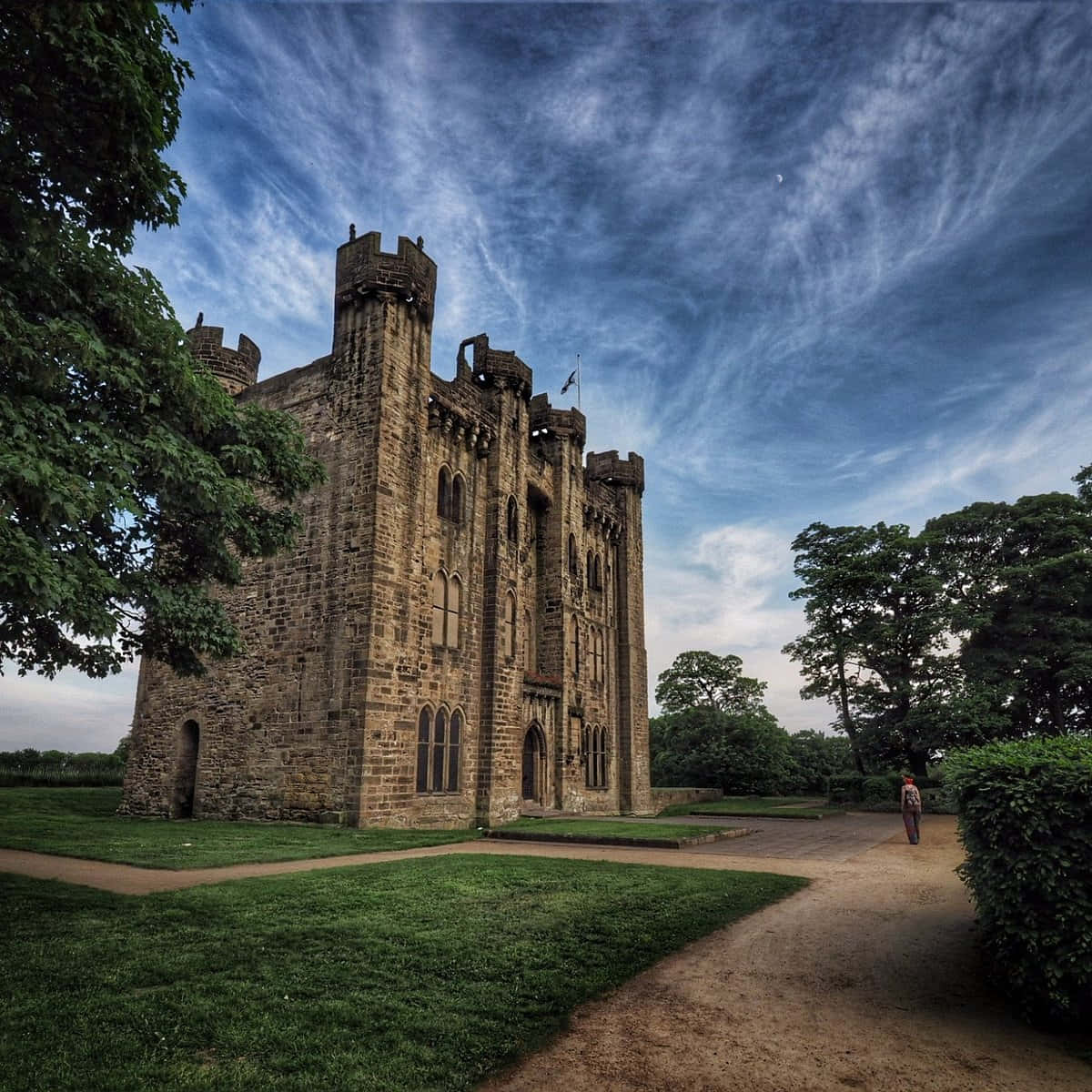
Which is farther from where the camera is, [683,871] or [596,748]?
[596,748]

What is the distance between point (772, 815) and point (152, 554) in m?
24.1

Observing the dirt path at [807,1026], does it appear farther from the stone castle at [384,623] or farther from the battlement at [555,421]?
the battlement at [555,421]

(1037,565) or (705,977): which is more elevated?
(1037,565)

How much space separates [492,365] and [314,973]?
73.6ft

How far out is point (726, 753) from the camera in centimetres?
4325

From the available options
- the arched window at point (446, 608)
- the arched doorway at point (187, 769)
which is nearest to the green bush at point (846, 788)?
the arched window at point (446, 608)

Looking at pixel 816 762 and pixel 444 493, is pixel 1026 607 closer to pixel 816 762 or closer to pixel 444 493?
pixel 816 762

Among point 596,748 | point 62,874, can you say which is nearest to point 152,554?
point 62,874

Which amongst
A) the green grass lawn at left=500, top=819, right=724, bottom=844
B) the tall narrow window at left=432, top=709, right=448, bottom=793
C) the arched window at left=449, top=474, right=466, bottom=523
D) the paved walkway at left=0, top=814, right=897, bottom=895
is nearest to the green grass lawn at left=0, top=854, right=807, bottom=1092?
the paved walkway at left=0, top=814, right=897, bottom=895

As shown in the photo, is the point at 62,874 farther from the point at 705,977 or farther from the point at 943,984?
the point at 943,984

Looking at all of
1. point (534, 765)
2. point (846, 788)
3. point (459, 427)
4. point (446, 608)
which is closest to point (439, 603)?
point (446, 608)

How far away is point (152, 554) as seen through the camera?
10.2 m

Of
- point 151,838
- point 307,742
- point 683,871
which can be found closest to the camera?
point 683,871

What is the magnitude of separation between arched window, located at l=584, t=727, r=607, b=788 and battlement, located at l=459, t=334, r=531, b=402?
14504 mm
